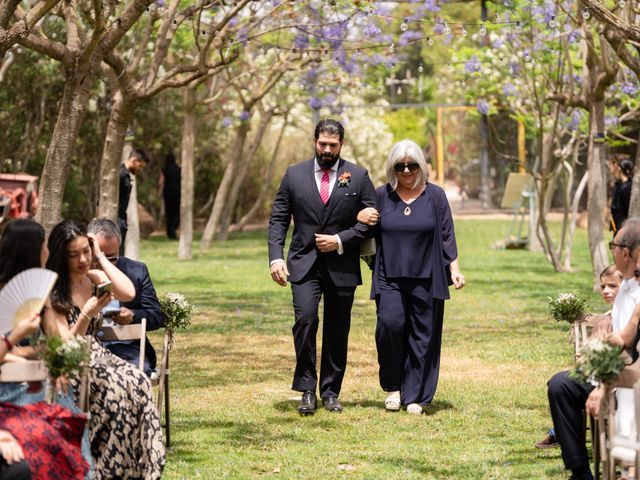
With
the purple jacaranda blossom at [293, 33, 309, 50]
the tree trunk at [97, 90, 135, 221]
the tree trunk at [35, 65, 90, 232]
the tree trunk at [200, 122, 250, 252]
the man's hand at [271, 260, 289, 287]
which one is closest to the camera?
the man's hand at [271, 260, 289, 287]

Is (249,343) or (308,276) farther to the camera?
(249,343)

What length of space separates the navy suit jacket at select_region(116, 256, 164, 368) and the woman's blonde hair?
224 cm

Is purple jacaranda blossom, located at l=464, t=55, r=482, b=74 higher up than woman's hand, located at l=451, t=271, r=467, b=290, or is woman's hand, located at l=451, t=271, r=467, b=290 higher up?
purple jacaranda blossom, located at l=464, t=55, r=482, b=74

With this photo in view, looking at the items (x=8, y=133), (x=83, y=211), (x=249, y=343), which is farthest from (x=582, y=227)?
(x=249, y=343)

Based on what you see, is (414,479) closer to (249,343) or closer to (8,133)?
(249,343)

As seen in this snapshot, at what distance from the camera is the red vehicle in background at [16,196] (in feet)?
71.5

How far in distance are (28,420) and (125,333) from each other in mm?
1774

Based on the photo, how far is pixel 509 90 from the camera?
2252 centimetres

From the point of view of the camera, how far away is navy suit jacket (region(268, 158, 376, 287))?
31.6 ft

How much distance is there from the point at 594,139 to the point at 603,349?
37.9 ft

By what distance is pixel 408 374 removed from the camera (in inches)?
383

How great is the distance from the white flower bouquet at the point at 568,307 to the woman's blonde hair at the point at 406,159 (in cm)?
193

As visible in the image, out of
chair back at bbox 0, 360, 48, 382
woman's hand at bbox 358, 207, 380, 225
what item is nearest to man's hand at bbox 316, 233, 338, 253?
woman's hand at bbox 358, 207, 380, 225

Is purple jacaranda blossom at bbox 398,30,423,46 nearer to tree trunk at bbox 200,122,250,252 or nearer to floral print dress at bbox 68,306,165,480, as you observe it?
tree trunk at bbox 200,122,250,252
